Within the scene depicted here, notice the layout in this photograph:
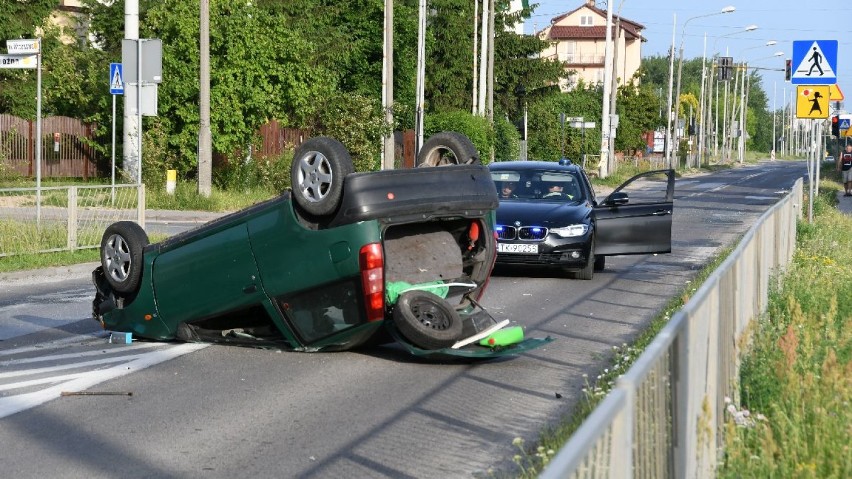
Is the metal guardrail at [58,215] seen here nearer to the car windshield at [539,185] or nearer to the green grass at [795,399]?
the car windshield at [539,185]

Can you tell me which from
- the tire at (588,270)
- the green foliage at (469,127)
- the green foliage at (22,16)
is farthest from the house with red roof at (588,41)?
the tire at (588,270)

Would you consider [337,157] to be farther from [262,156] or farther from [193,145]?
[262,156]

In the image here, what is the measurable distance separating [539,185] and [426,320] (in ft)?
27.6

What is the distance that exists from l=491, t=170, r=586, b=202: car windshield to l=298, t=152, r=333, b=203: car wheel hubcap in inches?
318

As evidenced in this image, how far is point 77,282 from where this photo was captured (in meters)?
17.1

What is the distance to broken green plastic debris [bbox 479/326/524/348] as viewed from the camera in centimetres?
1023

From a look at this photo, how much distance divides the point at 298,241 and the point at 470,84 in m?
59.6

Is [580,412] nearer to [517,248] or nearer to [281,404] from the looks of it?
[281,404]

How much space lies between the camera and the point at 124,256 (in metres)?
11.0

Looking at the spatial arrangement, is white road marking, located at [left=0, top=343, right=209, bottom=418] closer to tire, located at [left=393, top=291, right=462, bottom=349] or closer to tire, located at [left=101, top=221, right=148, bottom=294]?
tire, located at [left=101, top=221, right=148, bottom=294]

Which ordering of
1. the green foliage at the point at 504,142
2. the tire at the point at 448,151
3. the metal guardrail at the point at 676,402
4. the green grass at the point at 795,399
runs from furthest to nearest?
the green foliage at the point at 504,142, the tire at the point at 448,151, the green grass at the point at 795,399, the metal guardrail at the point at 676,402

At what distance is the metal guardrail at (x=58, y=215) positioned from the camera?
1858 centimetres

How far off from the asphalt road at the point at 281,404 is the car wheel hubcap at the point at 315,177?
131 centimetres

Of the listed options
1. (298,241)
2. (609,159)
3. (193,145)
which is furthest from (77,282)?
(609,159)
